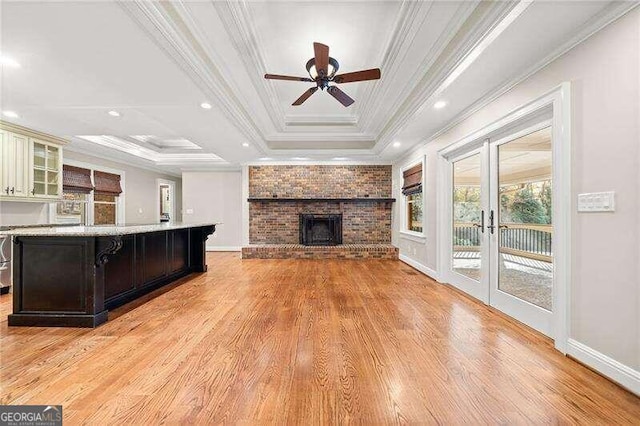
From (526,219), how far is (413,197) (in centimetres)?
314

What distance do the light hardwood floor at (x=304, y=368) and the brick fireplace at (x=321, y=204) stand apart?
3742 mm

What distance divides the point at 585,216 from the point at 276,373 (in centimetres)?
235

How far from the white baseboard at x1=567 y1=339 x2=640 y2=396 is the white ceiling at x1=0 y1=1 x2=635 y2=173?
213cm

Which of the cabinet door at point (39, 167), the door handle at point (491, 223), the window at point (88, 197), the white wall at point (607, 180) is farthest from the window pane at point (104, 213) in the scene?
the white wall at point (607, 180)

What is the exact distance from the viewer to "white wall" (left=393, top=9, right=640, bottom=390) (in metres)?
1.64

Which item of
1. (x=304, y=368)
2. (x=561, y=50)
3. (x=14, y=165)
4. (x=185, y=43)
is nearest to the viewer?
(x=304, y=368)

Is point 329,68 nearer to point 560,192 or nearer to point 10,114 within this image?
point 560,192

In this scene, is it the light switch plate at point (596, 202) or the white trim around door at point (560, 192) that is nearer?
the light switch plate at point (596, 202)

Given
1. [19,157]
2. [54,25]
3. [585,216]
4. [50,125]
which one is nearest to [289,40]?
[54,25]

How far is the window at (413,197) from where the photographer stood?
17.1ft

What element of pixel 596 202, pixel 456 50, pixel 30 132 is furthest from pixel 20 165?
pixel 596 202

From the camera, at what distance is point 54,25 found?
195cm

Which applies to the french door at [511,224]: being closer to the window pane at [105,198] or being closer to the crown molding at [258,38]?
the crown molding at [258,38]

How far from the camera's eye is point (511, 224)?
285 cm
